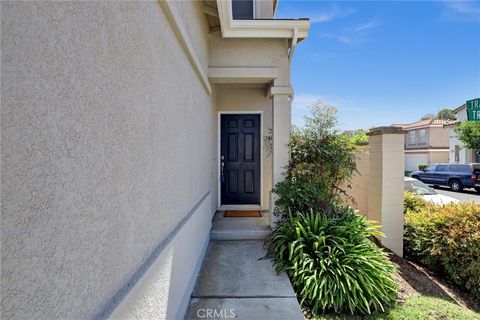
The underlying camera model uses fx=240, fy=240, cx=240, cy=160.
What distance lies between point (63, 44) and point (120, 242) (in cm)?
101

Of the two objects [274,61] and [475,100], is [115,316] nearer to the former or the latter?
[274,61]

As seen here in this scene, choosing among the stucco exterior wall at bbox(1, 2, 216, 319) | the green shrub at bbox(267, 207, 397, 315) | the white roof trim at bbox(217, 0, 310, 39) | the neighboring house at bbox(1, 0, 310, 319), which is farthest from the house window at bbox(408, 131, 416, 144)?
the stucco exterior wall at bbox(1, 2, 216, 319)

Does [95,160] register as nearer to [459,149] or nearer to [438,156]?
[459,149]

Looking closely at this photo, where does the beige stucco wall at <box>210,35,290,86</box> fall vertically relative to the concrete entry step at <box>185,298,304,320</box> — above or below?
above

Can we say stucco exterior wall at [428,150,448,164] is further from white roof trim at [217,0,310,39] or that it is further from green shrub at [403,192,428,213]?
white roof trim at [217,0,310,39]

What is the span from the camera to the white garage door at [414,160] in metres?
27.4

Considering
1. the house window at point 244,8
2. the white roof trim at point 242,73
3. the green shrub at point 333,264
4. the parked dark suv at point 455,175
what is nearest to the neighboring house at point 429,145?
the parked dark suv at point 455,175

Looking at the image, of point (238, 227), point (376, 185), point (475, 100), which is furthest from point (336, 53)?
point (238, 227)

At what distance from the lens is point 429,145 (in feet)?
89.1

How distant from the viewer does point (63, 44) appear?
3.07ft

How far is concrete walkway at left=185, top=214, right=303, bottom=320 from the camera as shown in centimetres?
277

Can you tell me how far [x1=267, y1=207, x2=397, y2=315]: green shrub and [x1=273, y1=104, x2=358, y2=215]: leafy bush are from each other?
1.30 feet

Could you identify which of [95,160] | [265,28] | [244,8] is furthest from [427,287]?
[244,8]

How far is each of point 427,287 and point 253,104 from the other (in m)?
4.98
